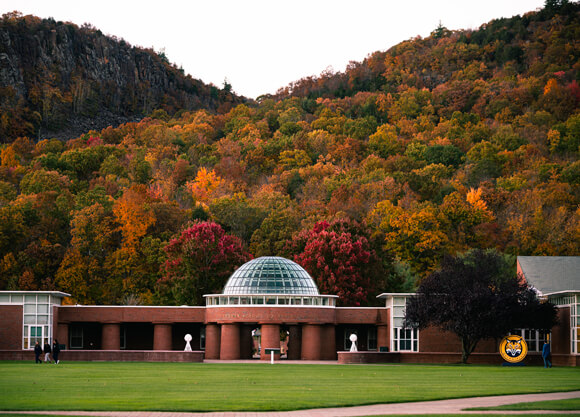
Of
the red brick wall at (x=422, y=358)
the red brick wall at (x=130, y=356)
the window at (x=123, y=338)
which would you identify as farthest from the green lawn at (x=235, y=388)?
the window at (x=123, y=338)

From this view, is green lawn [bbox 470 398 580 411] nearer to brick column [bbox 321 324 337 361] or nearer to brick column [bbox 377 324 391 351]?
brick column [bbox 377 324 391 351]

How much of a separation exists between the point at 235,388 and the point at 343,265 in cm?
5129

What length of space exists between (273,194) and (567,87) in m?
79.2

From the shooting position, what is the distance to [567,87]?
16988cm

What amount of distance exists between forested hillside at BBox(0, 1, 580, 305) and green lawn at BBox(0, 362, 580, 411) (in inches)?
1665

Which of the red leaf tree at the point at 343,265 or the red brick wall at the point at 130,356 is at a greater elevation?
the red leaf tree at the point at 343,265

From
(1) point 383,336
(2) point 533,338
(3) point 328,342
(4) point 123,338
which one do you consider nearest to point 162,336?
(4) point 123,338

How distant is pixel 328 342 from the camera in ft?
241

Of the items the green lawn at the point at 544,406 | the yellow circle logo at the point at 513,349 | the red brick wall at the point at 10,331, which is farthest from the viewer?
the red brick wall at the point at 10,331

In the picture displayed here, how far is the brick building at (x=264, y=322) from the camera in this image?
67625mm

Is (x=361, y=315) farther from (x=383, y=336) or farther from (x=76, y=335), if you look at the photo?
(x=76, y=335)

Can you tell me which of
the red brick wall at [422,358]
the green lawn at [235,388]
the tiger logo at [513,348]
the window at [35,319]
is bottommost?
the red brick wall at [422,358]

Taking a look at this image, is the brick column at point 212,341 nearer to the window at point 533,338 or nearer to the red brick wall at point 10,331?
the red brick wall at point 10,331

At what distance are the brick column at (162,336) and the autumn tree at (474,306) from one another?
2120 centimetres
